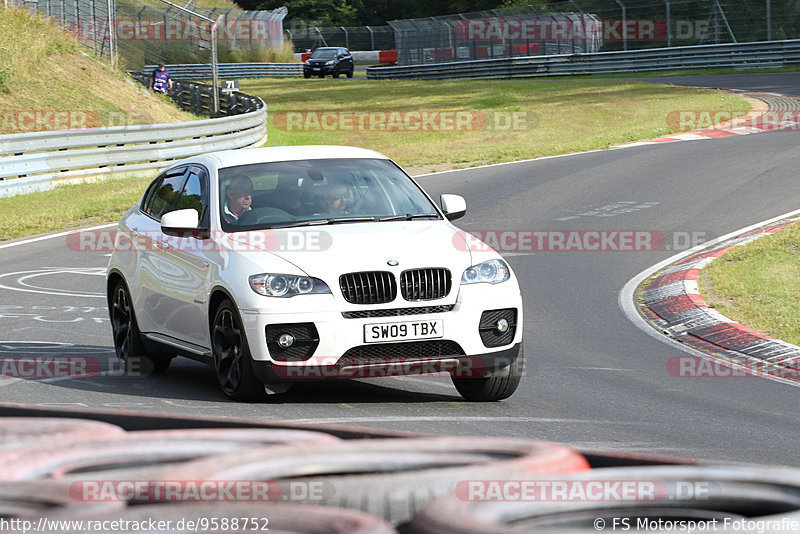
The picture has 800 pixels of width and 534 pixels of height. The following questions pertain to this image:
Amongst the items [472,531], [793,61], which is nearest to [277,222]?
[472,531]

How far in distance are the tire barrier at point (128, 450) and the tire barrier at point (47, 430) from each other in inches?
2.8

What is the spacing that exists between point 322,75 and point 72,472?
219ft

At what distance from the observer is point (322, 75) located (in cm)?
6919

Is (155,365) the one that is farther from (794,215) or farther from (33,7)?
(33,7)

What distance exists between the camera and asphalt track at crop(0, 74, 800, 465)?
23.5 feet

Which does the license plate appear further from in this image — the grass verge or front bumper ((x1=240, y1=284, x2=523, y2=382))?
the grass verge

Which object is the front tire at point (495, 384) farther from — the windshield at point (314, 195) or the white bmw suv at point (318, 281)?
the windshield at point (314, 195)

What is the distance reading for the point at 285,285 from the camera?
7.49 m

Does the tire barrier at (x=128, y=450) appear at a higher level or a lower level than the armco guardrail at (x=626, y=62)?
lower

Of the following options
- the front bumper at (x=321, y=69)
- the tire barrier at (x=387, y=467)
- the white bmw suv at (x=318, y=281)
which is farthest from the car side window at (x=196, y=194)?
the front bumper at (x=321, y=69)

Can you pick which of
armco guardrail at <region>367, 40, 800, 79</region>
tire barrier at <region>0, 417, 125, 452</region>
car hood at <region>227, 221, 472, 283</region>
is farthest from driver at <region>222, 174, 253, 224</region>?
armco guardrail at <region>367, 40, 800, 79</region>

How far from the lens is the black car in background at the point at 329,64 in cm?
6862

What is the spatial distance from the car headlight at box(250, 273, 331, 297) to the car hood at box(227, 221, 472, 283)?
5 centimetres

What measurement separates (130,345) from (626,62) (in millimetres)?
44630
